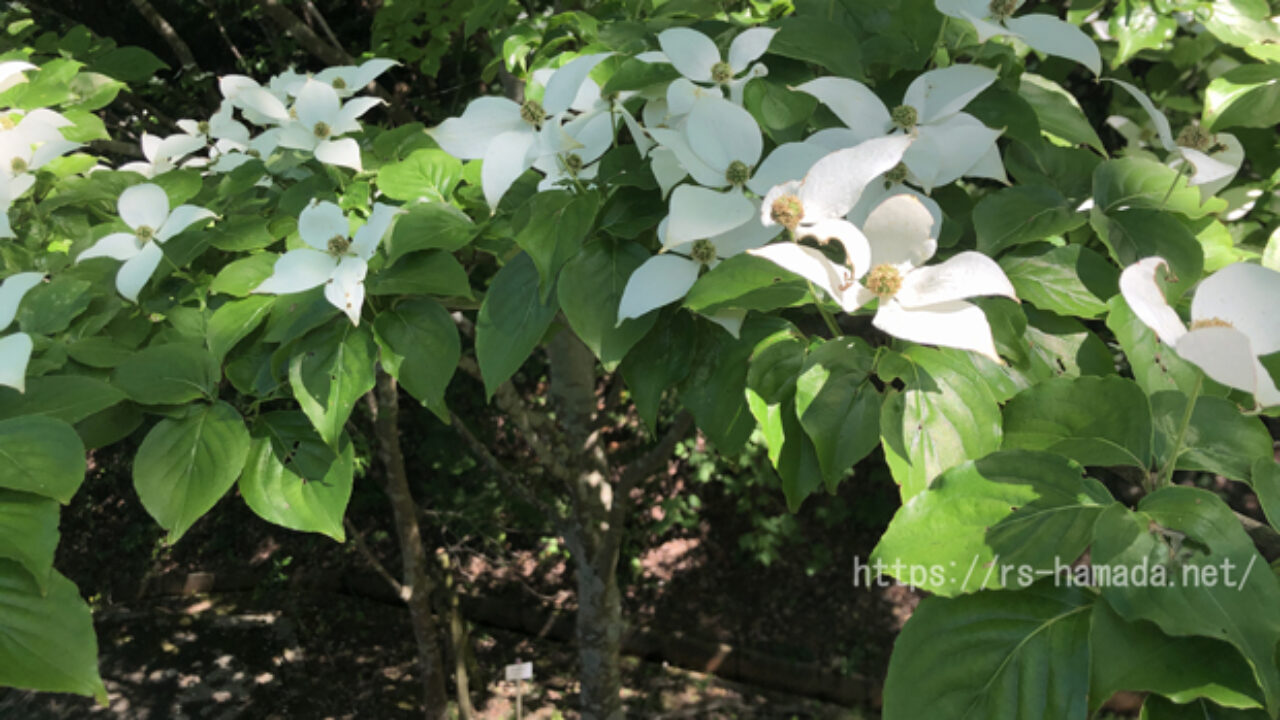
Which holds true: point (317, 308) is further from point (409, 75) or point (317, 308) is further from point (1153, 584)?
point (409, 75)

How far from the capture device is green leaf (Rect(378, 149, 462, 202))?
1214 mm

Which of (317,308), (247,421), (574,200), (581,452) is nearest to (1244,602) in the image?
(574,200)

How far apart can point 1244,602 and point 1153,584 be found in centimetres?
6

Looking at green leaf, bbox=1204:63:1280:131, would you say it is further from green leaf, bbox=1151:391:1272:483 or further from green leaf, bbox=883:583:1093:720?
green leaf, bbox=883:583:1093:720

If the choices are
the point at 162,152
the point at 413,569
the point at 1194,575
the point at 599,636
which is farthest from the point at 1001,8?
the point at 413,569

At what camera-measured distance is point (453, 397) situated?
5070mm

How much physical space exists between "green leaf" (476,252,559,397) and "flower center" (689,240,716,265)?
0.60 feet

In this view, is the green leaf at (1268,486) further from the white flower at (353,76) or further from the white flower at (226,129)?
the white flower at (226,129)

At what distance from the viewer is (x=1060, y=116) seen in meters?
1.07

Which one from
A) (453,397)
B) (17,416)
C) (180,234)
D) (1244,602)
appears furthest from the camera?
(453,397)

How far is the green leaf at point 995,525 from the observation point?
2.20 feet

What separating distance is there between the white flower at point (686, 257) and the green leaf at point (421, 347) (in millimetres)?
258

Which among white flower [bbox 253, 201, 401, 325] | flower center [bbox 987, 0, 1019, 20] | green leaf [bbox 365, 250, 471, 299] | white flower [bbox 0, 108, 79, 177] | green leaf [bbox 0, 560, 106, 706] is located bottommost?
green leaf [bbox 0, 560, 106, 706]

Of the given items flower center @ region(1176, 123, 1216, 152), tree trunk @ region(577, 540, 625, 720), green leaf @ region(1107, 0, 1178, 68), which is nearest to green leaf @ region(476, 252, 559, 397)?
flower center @ region(1176, 123, 1216, 152)
